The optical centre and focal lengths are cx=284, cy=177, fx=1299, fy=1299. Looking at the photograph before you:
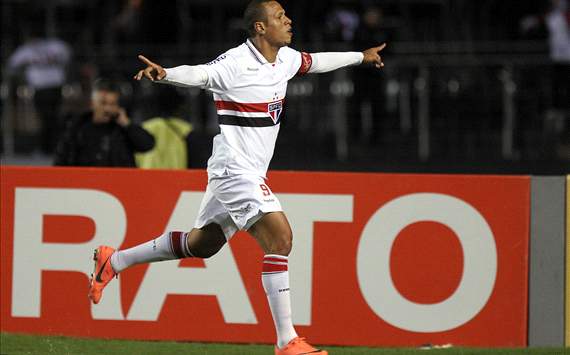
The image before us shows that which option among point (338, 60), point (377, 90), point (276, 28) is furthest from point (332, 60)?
point (377, 90)

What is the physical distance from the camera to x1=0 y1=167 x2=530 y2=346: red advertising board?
10070 millimetres

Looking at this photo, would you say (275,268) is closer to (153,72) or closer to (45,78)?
(153,72)

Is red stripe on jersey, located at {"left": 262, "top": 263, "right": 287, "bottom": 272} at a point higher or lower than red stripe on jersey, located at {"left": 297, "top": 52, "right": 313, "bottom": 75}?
lower

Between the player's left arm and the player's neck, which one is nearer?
the player's neck

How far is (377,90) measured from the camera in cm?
1709

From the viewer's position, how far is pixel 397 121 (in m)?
17.1

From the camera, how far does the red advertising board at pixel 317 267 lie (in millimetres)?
10070

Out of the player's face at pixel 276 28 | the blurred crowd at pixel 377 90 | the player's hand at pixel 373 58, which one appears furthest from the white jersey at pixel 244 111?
the blurred crowd at pixel 377 90

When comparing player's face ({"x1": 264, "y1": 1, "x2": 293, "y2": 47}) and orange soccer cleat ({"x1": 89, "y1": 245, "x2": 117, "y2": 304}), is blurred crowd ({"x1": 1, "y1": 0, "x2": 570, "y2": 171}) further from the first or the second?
player's face ({"x1": 264, "y1": 1, "x2": 293, "y2": 47})

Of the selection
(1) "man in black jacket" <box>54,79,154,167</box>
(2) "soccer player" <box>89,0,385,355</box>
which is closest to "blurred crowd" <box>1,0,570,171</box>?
(1) "man in black jacket" <box>54,79,154,167</box>

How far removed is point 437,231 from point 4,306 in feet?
11.4

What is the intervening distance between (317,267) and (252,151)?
1.96 metres

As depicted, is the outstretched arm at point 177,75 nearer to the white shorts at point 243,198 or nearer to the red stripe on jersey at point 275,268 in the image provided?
the white shorts at point 243,198

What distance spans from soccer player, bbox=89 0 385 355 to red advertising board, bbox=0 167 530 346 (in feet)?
4.71
